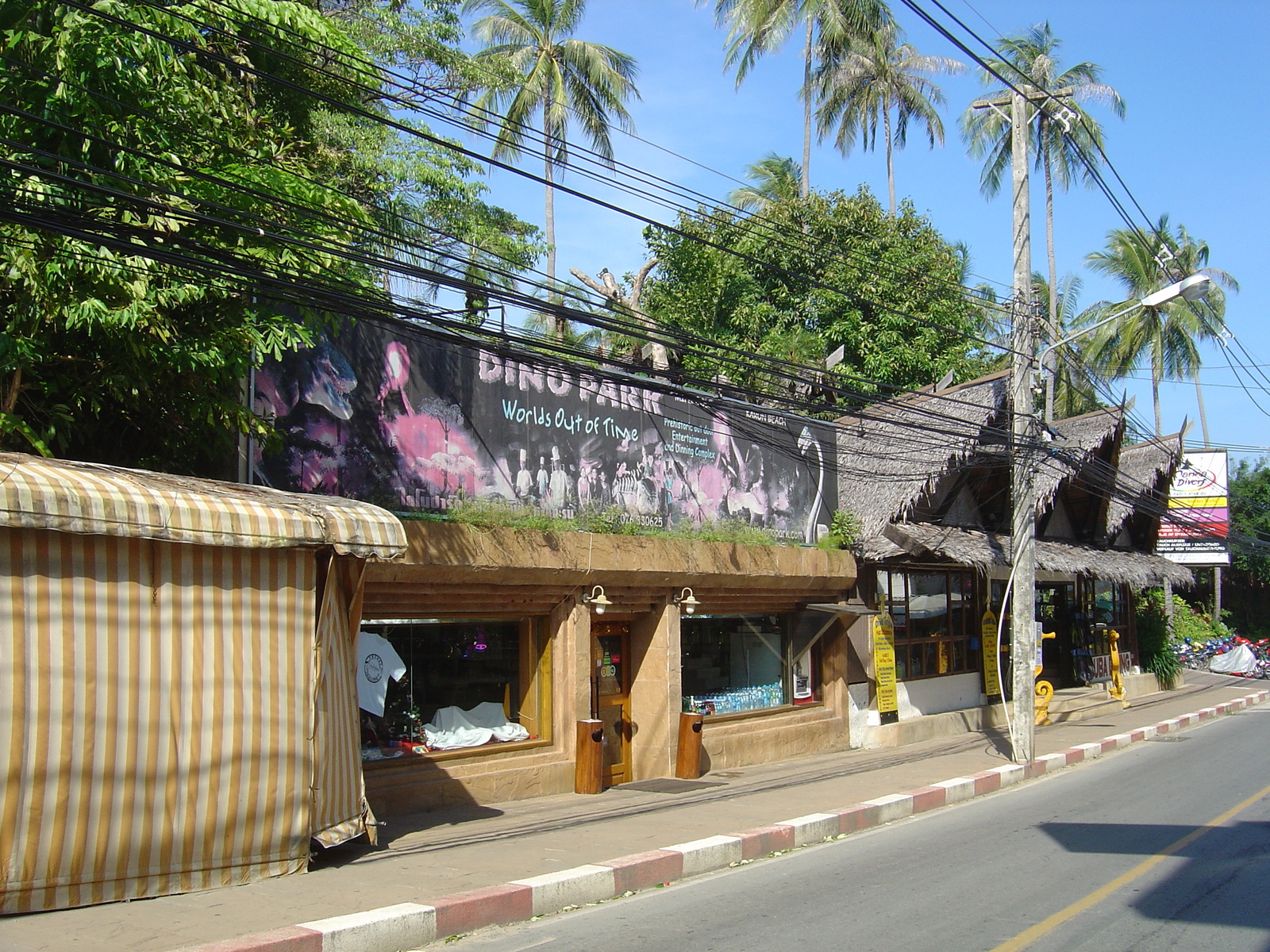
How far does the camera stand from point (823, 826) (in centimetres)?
1026

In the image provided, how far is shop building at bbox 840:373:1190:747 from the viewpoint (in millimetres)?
17391

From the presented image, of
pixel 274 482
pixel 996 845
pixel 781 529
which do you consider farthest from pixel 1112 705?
pixel 274 482

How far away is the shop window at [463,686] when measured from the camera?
1108cm

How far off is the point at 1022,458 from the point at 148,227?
12018 mm

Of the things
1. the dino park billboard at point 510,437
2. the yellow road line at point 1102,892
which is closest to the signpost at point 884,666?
the dino park billboard at point 510,437

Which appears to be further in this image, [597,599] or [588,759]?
[597,599]

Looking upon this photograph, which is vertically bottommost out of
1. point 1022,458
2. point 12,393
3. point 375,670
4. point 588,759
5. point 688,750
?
point 688,750

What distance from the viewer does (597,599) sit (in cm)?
1257

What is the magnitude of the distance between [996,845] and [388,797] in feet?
19.1

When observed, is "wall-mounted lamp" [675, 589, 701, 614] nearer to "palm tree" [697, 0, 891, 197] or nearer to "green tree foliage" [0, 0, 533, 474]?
"green tree foliage" [0, 0, 533, 474]

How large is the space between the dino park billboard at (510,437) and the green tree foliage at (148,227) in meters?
0.73

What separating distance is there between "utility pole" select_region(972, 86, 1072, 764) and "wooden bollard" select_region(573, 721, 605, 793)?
642 cm

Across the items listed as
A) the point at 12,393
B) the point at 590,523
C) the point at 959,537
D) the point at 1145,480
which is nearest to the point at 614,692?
the point at 590,523

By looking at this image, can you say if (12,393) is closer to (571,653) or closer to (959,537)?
(571,653)
